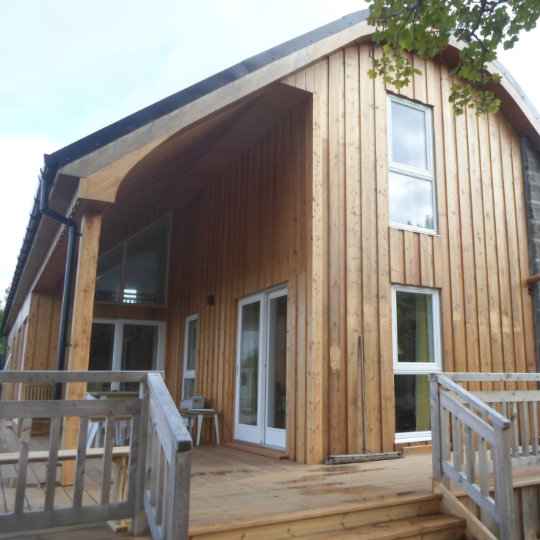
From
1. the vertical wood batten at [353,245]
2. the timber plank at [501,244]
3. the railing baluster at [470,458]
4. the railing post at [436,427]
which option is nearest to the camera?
the railing baluster at [470,458]

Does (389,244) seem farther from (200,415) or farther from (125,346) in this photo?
(125,346)

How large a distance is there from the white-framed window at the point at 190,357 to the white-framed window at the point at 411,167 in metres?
4.02

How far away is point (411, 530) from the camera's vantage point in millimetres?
3533

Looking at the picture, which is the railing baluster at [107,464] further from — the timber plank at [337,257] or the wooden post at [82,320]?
the timber plank at [337,257]

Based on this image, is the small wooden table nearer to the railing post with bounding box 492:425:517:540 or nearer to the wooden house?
the wooden house

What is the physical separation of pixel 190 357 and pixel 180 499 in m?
6.63

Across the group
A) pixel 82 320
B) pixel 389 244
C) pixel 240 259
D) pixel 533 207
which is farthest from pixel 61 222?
pixel 533 207

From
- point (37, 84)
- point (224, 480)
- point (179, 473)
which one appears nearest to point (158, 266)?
point (224, 480)

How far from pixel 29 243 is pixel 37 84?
23.1 m

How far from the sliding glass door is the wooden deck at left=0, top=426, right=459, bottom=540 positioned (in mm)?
616

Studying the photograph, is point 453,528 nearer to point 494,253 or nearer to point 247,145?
point 494,253

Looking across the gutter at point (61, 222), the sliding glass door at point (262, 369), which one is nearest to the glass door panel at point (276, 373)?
the sliding glass door at point (262, 369)

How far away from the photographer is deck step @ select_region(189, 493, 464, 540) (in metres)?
3.12

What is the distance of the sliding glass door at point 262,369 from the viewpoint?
6.12 m
